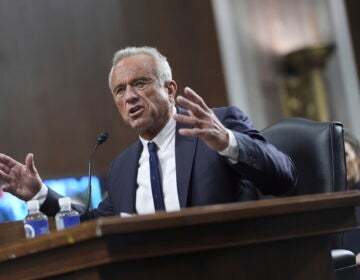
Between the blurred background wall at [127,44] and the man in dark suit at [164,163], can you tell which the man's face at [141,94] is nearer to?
the man in dark suit at [164,163]

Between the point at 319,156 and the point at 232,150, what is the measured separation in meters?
0.56

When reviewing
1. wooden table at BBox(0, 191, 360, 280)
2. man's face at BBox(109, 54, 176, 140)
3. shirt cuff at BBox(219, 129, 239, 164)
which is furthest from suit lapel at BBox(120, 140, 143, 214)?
wooden table at BBox(0, 191, 360, 280)

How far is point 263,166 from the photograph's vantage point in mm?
2547

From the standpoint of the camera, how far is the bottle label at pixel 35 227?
2461 mm

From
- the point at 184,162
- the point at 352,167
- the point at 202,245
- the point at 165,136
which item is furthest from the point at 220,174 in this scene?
the point at 352,167

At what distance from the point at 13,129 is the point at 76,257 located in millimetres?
4264

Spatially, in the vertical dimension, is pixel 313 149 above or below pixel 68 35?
below

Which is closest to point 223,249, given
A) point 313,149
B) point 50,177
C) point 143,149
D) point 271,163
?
point 271,163

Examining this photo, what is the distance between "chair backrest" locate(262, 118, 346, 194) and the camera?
2881mm

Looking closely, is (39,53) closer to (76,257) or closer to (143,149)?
(143,149)

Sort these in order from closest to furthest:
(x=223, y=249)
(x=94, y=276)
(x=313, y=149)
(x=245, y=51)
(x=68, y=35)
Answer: (x=94, y=276), (x=223, y=249), (x=313, y=149), (x=68, y=35), (x=245, y=51)

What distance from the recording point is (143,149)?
3.24m

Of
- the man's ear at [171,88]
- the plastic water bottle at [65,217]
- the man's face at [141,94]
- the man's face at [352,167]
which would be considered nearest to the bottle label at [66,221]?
the plastic water bottle at [65,217]

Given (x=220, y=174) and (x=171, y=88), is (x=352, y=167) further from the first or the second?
(x=220, y=174)
